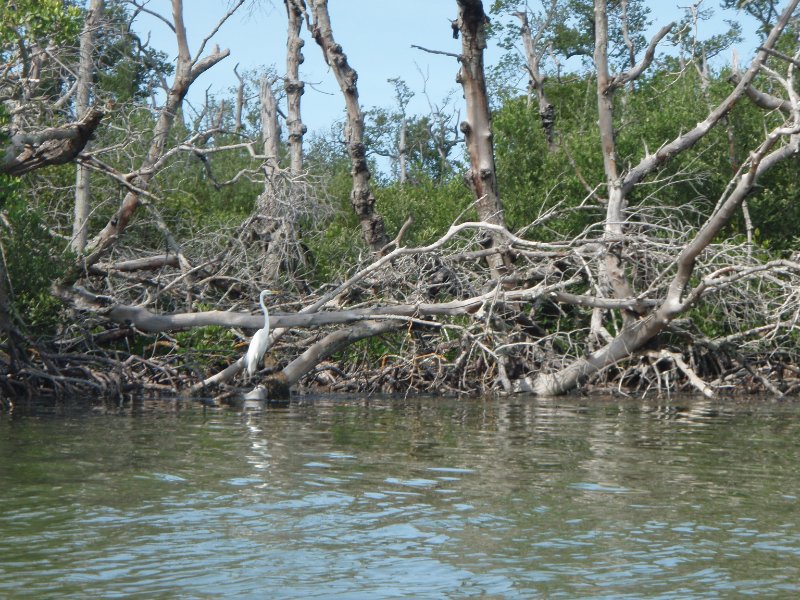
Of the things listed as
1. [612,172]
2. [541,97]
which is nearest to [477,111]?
[612,172]

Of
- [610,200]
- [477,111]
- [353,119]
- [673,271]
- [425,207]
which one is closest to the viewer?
[673,271]

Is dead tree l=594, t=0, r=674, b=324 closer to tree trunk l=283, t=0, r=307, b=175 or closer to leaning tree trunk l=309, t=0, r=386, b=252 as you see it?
leaning tree trunk l=309, t=0, r=386, b=252

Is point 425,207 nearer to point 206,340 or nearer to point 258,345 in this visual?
point 206,340

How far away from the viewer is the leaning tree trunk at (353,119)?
19.5 m

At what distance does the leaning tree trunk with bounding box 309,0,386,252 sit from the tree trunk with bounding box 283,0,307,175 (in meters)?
3.19

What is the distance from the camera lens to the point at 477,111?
734 inches

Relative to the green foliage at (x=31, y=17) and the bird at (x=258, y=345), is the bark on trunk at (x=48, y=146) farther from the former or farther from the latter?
the bird at (x=258, y=345)

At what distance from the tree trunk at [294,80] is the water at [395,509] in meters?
11.6

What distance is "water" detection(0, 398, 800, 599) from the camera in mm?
5633

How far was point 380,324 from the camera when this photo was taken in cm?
1642

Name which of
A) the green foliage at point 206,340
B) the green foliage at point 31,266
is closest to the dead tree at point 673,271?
the green foliage at point 206,340

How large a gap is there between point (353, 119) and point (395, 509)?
13501 millimetres

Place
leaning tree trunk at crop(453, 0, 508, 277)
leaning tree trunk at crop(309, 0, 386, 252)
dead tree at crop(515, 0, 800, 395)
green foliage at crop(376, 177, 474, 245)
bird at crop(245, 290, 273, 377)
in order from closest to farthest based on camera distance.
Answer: bird at crop(245, 290, 273, 377), dead tree at crop(515, 0, 800, 395), leaning tree trunk at crop(453, 0, 508, 277), leaning tree trunk at crop(309, 0, 386, 252), green foliage at crop(376, 177, 474, 245)

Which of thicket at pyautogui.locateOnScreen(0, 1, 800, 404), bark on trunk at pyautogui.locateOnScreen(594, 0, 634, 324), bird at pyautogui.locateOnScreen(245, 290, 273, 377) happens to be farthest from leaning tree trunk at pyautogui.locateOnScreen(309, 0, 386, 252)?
bird at pyautogui.locateOnScreen(245, 290, 273, 377)
